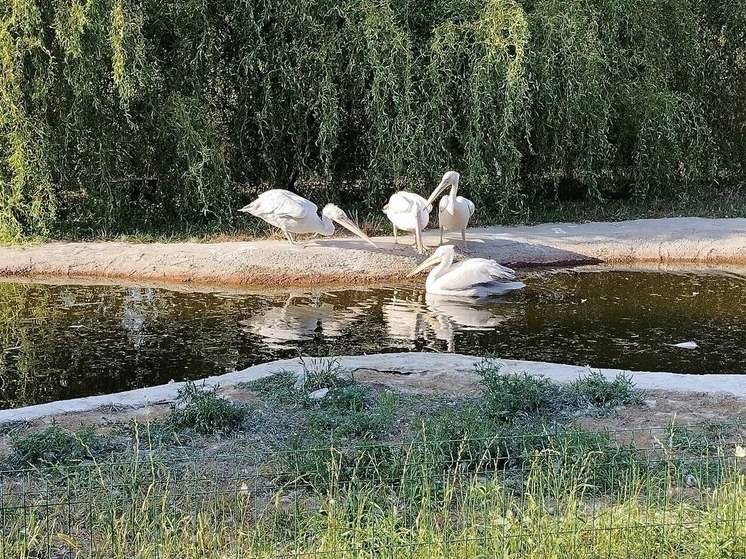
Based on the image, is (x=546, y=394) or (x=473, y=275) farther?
(x=473, y=275)

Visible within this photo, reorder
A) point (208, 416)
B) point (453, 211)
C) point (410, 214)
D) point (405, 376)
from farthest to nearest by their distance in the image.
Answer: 1. point (453, 211)
2. point (410, 214)
3. point (405, 376)
4. point (208, 416)

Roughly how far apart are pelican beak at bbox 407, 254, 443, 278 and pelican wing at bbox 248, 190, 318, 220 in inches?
45.9

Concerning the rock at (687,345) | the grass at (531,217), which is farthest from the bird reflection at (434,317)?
the grass at (531,217)

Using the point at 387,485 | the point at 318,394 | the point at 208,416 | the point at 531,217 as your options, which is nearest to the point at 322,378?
the point at 318,394

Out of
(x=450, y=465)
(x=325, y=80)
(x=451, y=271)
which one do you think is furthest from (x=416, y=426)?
(x=325, y=80)

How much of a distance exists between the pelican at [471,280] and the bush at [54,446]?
189 inches

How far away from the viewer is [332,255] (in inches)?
392

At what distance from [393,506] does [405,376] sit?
245 centimetres

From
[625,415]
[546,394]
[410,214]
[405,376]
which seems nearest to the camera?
[625,415]

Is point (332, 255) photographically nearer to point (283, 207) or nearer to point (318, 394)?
point (283, 207)

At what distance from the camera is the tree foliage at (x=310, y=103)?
11266 mm

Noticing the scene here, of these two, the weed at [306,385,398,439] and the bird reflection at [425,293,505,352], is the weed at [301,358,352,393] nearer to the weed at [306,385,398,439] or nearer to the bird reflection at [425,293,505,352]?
the weed at [306,385,398,439]

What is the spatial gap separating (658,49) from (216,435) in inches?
415

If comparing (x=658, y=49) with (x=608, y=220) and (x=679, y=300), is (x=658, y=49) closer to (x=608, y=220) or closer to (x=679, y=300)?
(x=608, y=220)
